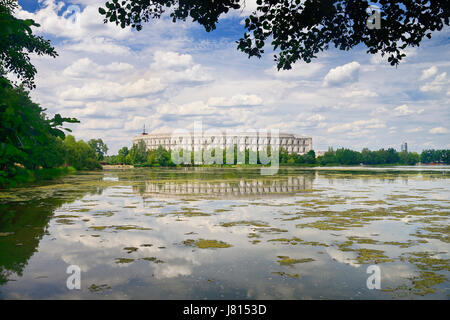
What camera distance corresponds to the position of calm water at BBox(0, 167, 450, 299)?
6242mm

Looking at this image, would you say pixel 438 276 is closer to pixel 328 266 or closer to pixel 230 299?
pixel 328 266

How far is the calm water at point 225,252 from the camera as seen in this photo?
20.5ft

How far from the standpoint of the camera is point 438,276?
22.7 ft

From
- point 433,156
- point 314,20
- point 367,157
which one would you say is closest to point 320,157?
point 367,157

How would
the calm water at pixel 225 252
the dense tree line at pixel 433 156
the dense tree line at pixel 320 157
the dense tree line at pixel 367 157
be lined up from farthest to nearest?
the dense tree line at pixel 433 156 → the dense tree line at pixel 367 157 → the dense tree line at pixel 320 157 → the calm water at pixel 225 252

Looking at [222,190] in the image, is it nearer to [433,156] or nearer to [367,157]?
[367,157]

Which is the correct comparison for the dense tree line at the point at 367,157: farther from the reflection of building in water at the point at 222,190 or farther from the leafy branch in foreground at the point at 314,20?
the leafy branch in foreground at the point at 314,20

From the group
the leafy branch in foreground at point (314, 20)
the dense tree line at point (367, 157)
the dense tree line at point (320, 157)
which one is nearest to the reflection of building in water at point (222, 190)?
the leafy branch in foreground at point (314, 20)

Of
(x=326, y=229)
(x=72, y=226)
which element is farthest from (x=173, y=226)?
(x=326, y=229)

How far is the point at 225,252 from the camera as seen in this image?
8609 mm

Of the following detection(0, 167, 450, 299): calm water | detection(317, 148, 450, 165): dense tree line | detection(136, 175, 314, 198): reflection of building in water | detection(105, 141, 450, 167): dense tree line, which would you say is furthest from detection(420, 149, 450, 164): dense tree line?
detection(0, 167, 450, 299): calm water

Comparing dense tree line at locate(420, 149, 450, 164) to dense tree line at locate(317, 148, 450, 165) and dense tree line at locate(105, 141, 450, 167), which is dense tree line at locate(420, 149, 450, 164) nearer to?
dense tree line at locate(105, 141, 450, 167)

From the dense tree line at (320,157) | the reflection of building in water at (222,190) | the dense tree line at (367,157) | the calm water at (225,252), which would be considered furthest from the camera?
the dense tree line at (367,157)

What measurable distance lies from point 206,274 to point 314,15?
20.3 ft
